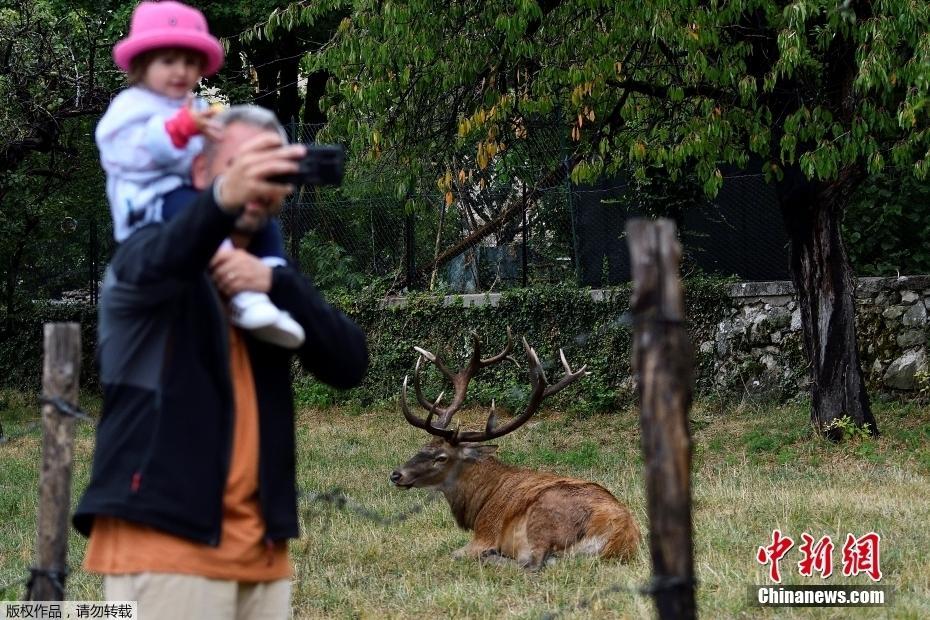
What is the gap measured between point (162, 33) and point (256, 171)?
0.50 m

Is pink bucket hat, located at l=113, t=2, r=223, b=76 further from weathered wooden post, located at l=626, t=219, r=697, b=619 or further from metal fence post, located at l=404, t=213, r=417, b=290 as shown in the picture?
metal fence post, located at l=404, t=213, r=417, b=290

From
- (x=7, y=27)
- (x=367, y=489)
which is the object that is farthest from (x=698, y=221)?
(x=7, y=27)

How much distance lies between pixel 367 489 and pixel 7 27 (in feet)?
23.8

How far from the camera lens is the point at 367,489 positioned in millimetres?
10258

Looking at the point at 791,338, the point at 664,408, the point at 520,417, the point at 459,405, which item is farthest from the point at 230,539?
the point at 791,338

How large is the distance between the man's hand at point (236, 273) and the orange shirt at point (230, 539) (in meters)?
0.12

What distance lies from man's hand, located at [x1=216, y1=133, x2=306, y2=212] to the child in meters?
0.16

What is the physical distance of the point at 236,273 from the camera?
260 cm

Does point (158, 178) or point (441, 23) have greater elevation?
point (441, 23)

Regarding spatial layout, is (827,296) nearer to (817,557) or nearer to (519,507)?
(519,507)

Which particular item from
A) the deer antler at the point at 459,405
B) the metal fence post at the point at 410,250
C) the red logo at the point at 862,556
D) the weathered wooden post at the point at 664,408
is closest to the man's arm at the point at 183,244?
the weathered wooden post at the point at 664,408

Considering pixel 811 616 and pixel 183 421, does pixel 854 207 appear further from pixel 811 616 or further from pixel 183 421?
pixel 183 421

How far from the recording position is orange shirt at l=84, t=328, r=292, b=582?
2.55 meters

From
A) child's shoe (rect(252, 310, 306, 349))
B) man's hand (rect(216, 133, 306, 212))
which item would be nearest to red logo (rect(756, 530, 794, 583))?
child's shoe (rect(252, 310, 306, 349))
